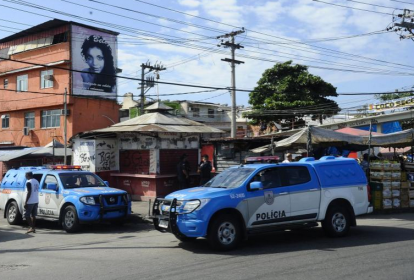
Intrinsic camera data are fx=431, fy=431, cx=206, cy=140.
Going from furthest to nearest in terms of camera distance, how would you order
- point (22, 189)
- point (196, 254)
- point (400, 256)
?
point (22, 189) < point (196, 254) < point (400, 256)

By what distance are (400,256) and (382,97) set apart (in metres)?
46.9

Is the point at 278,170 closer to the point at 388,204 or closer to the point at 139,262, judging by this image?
the point at 139,262

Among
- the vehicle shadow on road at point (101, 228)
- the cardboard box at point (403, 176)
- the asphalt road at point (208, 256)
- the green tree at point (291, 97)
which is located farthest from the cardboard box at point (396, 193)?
the green tree at point (291, 97)

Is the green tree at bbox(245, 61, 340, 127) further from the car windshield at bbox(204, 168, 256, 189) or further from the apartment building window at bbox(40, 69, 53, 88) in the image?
the car windshield at bbox(204, 168, 256, 189)

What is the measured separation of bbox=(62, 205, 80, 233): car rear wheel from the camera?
11.8m

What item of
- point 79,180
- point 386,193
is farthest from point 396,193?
point 79,180

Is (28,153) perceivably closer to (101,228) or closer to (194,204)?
(101,228)

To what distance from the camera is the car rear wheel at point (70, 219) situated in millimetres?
11812

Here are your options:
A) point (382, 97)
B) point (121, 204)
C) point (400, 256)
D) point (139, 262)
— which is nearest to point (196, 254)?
point (139, 262)

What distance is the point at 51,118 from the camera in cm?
3256

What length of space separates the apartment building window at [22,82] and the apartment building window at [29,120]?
2.02 meters

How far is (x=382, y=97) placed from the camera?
166 ft

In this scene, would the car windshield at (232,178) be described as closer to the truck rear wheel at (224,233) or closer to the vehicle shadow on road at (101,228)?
the truck rear wheel at (224,233)

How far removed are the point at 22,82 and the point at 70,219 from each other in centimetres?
2578
